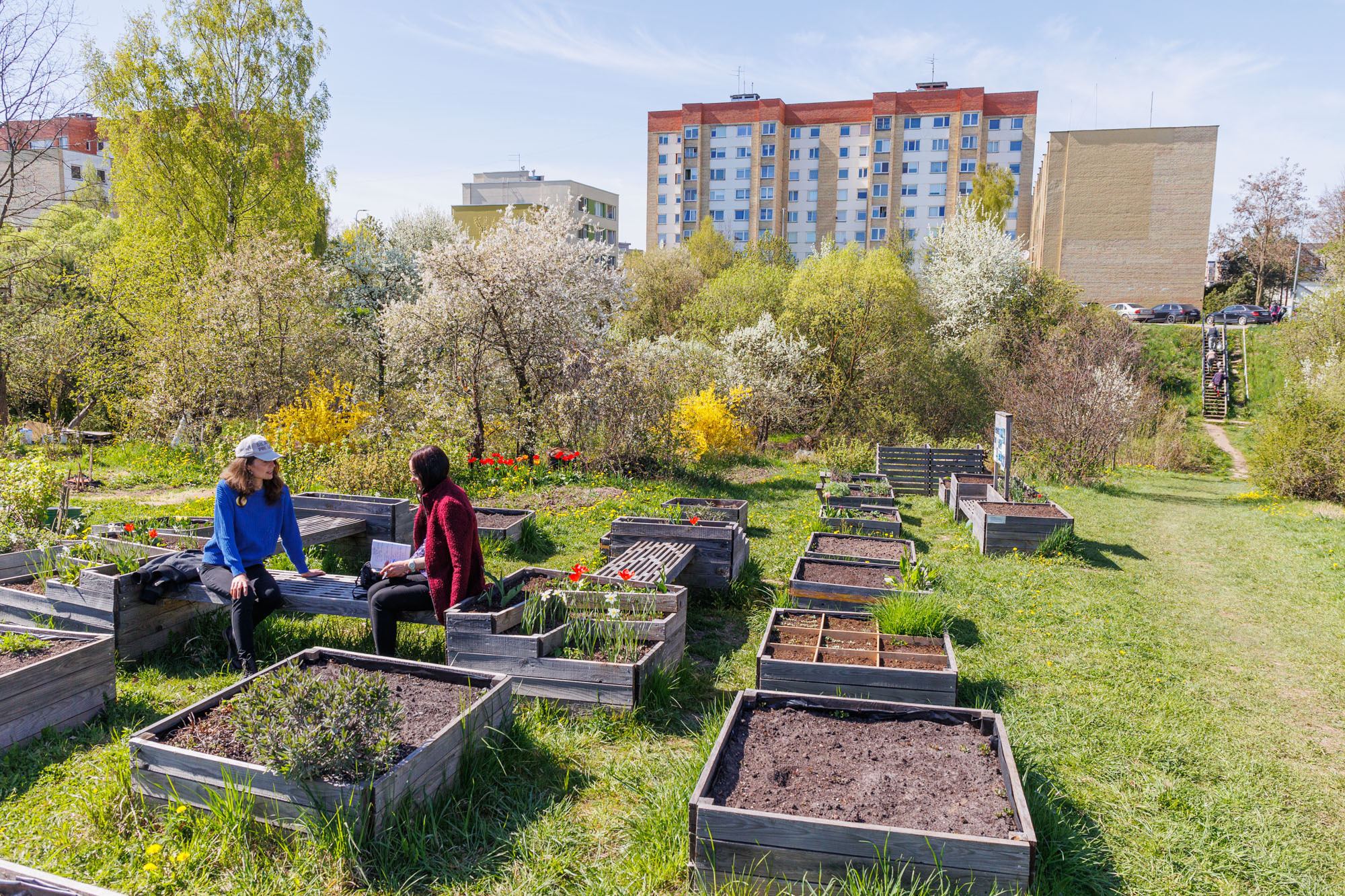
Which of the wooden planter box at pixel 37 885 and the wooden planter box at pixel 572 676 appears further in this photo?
the wooden planter box at pixel 572 676

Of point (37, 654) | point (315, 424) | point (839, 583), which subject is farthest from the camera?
point (315, 424)

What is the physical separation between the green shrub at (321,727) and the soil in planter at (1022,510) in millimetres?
7920

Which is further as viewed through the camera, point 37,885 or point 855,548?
point 855,548

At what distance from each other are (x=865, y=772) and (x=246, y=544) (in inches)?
160

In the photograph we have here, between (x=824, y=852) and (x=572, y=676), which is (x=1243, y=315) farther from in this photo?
(x=824, y=852)

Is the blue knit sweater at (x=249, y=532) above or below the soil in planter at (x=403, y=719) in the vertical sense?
above

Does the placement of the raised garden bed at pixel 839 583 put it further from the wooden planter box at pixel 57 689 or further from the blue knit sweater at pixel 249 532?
the wooden planter box at pixel 57 689

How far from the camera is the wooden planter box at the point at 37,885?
2.08m

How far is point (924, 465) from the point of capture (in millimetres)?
14391

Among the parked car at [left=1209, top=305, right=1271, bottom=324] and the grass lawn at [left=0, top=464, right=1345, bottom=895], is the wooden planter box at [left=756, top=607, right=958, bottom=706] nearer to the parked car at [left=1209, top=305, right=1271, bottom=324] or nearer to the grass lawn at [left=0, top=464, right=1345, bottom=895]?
the grass lawn at [left=0, top=464, right=1345, bottom=895]

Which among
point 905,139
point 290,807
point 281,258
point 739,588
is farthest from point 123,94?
point 905,139

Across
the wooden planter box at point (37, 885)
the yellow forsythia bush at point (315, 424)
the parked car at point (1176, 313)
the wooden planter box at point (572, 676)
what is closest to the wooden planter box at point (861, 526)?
the wooden planter box at point (572, 676)

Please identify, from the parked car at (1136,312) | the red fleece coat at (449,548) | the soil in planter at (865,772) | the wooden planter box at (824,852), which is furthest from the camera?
the parked car at (1136,312)

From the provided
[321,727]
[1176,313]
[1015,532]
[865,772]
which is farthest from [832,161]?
[321,727]
